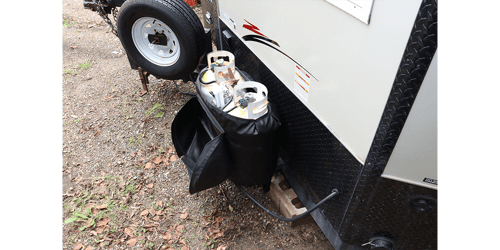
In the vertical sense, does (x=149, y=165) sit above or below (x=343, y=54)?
below

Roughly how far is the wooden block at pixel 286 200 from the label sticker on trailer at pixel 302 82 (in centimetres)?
96

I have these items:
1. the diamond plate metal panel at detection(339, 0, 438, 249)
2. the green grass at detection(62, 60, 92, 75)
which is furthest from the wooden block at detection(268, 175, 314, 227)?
the green grass at detection(62, 60, 92, 75)

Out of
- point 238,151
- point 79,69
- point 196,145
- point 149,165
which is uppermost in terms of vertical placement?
point 238,151

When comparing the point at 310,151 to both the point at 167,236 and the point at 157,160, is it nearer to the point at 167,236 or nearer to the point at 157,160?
the point at 167,236

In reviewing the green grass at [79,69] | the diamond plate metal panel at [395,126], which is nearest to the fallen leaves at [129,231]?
the diamond plate metal panel at [395,126]

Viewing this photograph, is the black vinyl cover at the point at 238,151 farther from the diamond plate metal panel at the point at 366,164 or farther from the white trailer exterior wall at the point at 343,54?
the white trailer exterior wall at the point at 343,54

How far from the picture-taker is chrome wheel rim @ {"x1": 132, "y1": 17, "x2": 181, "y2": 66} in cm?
338

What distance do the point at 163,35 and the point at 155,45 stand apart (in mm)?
218

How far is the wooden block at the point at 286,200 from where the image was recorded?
104 inches

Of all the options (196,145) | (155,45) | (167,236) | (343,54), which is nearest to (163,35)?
(155,45)

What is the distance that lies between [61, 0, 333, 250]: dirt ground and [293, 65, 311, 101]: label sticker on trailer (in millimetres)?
1235

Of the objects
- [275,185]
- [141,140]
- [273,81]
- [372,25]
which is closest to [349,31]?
[372,25]

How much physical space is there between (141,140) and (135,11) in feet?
4.53

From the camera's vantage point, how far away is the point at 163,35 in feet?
11.3
